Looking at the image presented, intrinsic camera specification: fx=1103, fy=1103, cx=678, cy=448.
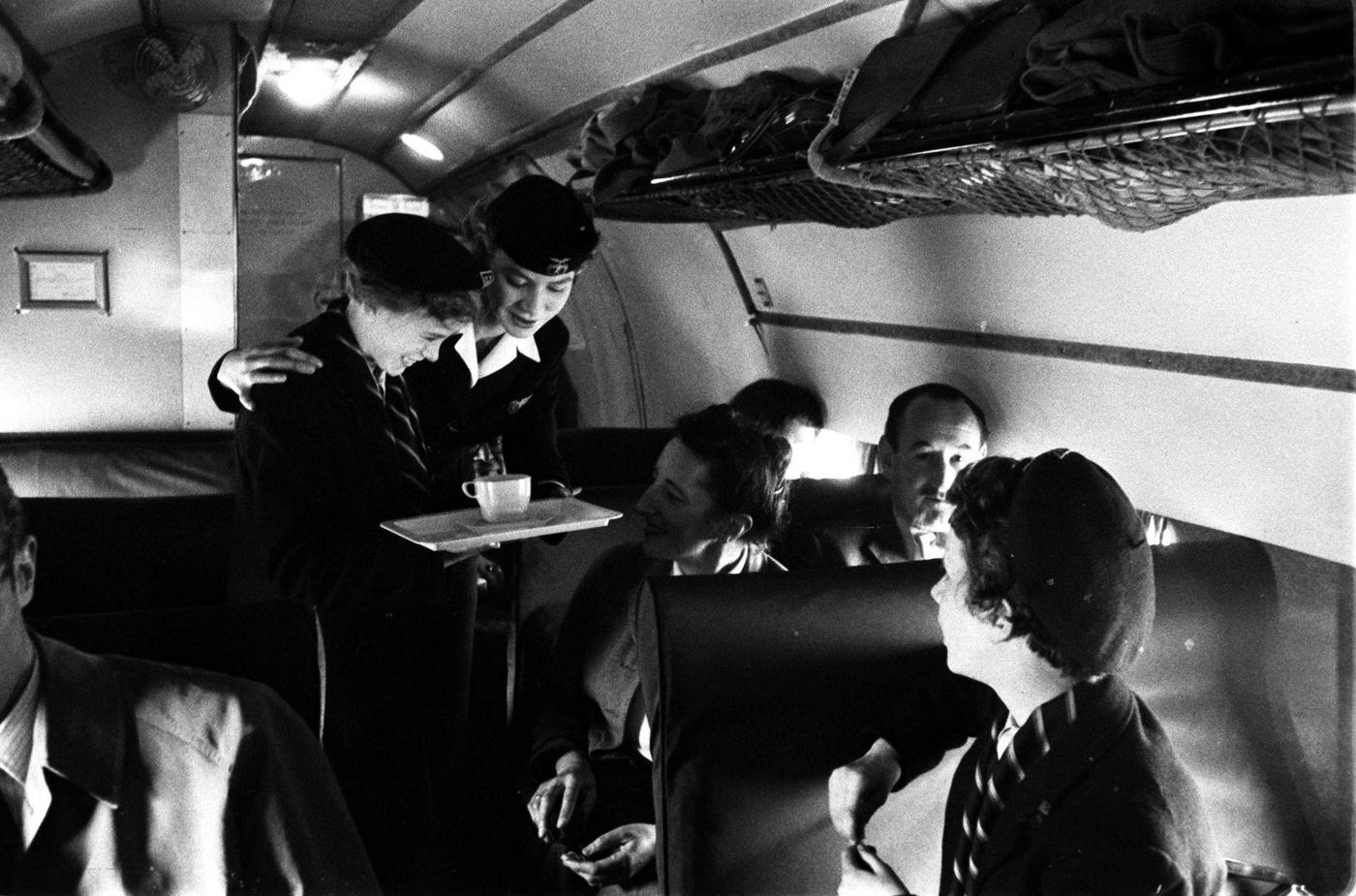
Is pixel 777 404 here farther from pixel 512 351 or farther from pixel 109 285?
pixel 109 285

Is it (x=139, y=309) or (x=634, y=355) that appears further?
(x=634, y=355)

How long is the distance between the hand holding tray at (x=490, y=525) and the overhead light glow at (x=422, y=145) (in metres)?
0.25

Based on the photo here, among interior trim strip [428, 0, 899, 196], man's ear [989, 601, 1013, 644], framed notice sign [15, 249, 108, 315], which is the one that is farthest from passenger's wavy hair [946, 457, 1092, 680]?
framed notice sign [15, 249, 108, 315]

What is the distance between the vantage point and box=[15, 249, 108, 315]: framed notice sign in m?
0.70

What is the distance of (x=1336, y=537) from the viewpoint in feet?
2.63

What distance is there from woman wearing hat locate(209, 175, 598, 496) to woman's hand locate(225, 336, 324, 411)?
0.25 ft

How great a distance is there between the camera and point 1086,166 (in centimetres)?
72

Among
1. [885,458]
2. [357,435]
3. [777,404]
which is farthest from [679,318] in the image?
[357,435]

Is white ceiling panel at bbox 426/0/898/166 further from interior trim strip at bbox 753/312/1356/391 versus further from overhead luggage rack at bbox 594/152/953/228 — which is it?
interior trim strip at bbox 753/312/1356/391

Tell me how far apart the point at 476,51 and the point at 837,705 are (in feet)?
1.84

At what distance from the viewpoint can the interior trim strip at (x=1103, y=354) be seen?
0.79 meters

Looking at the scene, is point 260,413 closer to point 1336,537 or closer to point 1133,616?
→ point 1133,616

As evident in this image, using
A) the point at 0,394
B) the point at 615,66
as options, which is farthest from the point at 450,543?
the point at 615,66

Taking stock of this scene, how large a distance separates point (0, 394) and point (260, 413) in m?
0.15
